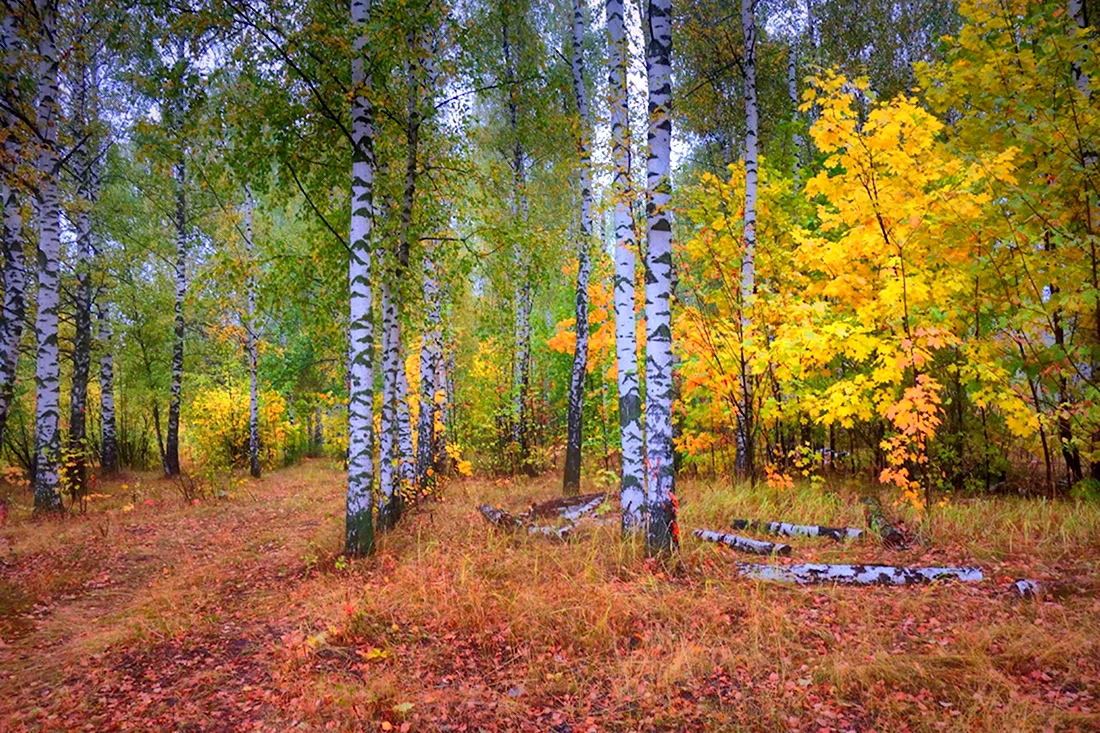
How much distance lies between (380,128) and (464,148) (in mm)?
1244

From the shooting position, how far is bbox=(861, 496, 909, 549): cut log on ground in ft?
18.7

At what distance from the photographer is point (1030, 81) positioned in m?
5.97

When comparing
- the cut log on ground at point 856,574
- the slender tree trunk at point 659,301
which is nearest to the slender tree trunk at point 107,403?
the slender tree trunk at point 659,301

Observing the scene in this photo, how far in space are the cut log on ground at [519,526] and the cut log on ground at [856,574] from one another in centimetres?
222

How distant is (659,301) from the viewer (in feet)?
17.1

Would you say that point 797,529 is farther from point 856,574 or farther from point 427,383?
point 427,383

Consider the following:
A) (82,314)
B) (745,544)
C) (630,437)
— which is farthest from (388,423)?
(82,314)

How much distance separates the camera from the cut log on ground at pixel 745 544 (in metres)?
5.60

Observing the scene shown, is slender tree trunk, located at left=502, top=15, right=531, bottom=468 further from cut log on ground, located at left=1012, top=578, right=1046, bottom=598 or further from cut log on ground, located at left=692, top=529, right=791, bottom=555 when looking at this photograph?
cut log on ground, located at left=1012, top=578, right=1046, bottom=598

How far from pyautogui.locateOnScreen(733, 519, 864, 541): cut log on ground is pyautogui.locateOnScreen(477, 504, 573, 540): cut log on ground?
7.24 feet

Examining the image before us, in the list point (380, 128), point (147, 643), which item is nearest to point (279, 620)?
point (147, 643)

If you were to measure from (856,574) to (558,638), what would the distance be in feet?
9.41

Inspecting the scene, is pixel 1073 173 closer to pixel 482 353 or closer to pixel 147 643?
pixel 147 643

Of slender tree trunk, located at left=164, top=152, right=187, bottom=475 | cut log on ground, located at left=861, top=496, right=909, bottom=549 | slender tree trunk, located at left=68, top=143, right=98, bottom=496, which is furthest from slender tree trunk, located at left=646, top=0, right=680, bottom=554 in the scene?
slender tree trunk, located at left=164, top=152, right=187, bottom=475
